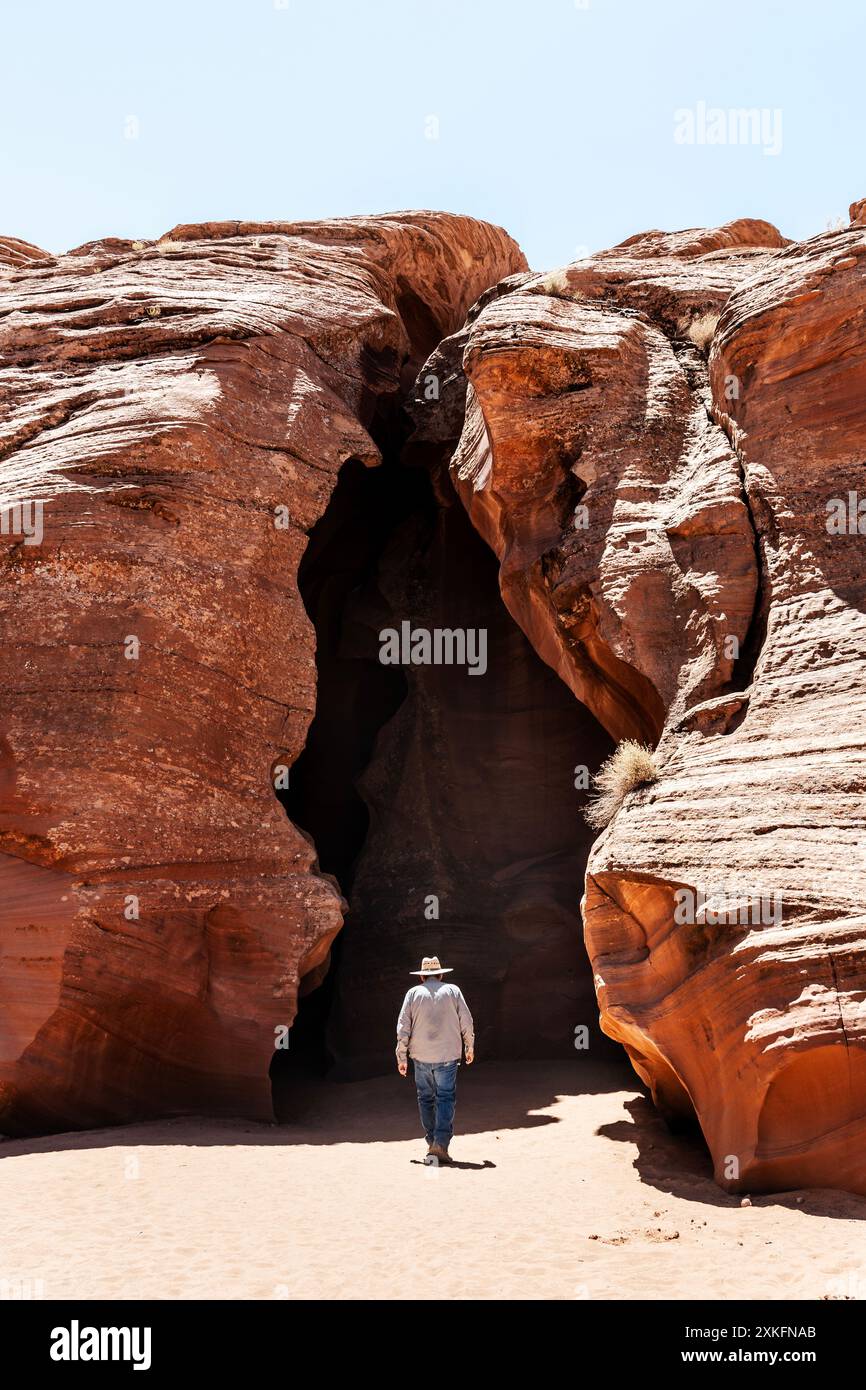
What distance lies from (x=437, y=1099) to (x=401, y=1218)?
2.17 m

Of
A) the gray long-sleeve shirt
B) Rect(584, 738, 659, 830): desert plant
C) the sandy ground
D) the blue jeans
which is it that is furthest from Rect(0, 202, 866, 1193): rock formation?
the blue jeans

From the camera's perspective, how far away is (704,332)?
14453 mm

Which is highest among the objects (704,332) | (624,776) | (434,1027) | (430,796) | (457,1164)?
(704,332)

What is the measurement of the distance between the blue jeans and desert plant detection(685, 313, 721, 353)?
395 inches

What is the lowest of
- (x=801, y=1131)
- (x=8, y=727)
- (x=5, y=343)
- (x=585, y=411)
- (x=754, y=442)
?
(x=801, y=1131)

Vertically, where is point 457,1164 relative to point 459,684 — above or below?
below

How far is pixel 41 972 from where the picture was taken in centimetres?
1034

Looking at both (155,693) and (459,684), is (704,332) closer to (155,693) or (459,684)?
(459,684)

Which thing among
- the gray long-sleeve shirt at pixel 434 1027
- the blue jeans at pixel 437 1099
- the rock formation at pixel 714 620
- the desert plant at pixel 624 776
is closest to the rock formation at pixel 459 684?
the rock formation at pixel 714 620

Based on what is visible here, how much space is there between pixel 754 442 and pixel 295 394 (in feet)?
19.7

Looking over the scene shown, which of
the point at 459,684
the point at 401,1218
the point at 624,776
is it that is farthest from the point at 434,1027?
the point at 459,684

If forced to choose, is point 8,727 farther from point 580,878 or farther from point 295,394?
point 580,878

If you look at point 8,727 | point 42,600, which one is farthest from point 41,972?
point 42,600

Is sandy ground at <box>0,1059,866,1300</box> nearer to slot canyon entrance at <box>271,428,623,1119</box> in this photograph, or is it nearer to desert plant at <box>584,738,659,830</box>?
desert plant at <box>584,738,659,830</box>
